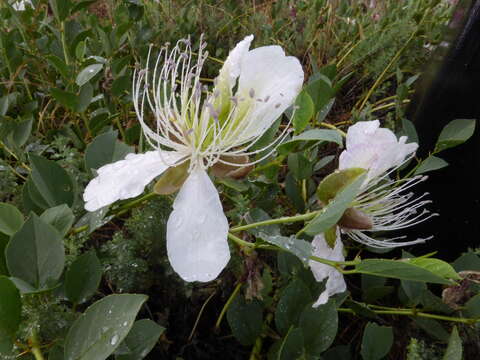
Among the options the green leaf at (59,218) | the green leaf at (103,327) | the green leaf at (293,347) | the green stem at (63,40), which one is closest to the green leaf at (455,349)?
the green leaf at (293,347)

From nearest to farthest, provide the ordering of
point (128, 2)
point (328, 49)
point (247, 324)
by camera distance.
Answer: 1. point (247, 324)
2. point (128, 2)
3. point (328, 49)

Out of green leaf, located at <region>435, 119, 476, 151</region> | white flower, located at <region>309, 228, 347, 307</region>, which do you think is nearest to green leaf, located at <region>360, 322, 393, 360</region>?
white flower, located at <region>309, 228, 347, 307</region>

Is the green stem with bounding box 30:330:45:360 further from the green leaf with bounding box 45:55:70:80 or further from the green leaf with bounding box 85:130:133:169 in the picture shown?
the green leaf with bounding box 45:55:70:80

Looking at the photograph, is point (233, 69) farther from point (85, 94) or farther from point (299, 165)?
point (85, 94)

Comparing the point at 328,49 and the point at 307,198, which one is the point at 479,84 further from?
the point at 328,49

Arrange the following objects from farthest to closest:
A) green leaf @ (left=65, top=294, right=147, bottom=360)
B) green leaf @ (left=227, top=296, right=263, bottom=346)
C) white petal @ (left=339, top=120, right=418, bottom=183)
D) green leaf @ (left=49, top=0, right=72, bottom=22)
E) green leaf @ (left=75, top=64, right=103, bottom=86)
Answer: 1. green leaf @ (left=49, top=0, right=72, bottom=22)
2. green leaf @ (left=75, top=64, right=103, bottom=86)
3. green leaf @ (left=227, top=296, right=263, bottom=346)
4. white petal @ (left=339, top=120, right=418, bottom=183)
5. green leaf @ (left=65, top=294, right=147, bottom=360)

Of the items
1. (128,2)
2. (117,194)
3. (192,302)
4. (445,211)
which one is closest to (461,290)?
(445,211)
